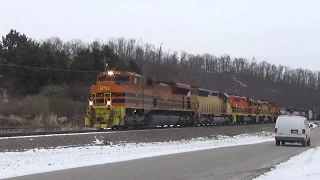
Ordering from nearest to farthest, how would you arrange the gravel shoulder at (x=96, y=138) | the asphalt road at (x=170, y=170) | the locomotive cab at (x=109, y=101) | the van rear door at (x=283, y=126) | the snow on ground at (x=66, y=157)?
the asphalt road at (x=170, y=170) → the snow on ground at (x=66, y=157) → the gravel shoulder at (x=96, y=138) → the locomotive cab at (x=109, y=101) → the van rear door at (x=283, y=126)

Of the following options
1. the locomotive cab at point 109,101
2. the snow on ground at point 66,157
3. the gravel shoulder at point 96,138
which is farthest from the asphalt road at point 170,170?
the locomotive cab at point 109,101

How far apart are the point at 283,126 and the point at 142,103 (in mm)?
9213

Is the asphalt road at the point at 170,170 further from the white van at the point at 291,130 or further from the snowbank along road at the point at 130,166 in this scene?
the white van at the point at 291,130

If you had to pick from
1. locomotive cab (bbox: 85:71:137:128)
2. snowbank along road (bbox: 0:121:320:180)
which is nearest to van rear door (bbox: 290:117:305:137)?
snowbank along road (bbox: 0:121:320:180)

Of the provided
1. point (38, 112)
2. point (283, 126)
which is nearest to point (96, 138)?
point (283, 126)

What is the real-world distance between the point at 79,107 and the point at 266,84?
134 meters

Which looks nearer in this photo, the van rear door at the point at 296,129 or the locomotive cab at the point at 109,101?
the locomotive cab at the point at 109,101

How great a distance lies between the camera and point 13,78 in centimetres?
5975

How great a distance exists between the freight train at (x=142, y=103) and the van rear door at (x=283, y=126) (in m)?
8.28

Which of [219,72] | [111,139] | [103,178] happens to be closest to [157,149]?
[111,139]

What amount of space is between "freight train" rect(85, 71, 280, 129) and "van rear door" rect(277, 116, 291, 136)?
828 cm

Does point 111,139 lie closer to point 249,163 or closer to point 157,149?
point 157,149

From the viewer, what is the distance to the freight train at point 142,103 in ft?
82.3

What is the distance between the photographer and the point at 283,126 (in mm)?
25984
